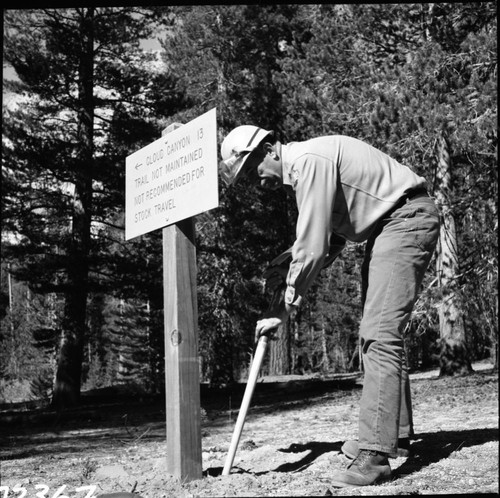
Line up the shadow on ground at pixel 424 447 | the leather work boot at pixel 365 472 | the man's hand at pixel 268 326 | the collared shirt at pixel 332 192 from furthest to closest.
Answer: the shadow on ground at pixel 424 447 → the man's hand at pixel 268 326 → the collared shirt at pixel 332 192 → the leather work boot at pixel 365 472

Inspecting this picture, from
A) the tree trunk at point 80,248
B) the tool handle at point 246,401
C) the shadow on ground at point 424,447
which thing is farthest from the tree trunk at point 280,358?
the tool handle at point 246,401

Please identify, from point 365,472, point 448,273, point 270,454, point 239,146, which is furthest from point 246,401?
point 448,273

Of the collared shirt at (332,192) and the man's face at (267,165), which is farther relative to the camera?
the man's face at (267,165)

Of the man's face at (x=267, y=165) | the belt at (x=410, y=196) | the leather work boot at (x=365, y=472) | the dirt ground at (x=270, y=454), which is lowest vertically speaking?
the dirt ground at (x=270, y=454)

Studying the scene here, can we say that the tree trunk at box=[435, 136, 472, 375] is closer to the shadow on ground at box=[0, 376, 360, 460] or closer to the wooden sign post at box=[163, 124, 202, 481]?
the shadow on ground at box=[0, 376, 360, 460]

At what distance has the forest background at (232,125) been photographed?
9.82 metres

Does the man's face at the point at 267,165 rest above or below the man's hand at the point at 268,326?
A: above

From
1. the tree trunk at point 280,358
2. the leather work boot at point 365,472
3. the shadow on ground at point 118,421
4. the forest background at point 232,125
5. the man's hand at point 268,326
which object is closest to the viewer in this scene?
the leather work boot at point 365,472

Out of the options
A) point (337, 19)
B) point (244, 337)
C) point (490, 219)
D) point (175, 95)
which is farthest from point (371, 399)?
point (244, 337)

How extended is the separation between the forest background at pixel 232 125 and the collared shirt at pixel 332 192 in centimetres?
574

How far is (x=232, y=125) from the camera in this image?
1792cm

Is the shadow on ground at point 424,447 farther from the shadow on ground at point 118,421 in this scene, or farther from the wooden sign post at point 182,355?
the shadow on ground at point 118,421

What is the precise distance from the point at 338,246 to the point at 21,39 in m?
12.8

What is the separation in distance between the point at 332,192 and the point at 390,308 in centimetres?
64
